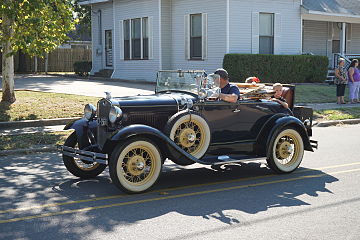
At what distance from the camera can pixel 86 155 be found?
22.7 feet

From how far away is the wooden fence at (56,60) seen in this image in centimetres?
3656

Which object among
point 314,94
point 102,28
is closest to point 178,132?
point 314,94

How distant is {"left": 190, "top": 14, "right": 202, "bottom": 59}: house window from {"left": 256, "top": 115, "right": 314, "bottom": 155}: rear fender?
1599 centimetres

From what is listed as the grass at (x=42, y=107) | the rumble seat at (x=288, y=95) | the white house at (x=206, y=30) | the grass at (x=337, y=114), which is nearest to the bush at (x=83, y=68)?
the white house at (x=206, y=30)

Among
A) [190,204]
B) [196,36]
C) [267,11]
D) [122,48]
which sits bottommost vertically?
[190,204]

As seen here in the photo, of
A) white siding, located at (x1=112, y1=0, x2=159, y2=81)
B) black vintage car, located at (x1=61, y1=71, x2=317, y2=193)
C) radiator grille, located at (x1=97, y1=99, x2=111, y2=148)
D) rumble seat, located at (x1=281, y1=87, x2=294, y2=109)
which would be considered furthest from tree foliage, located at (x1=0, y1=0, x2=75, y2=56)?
white siding, located at (x1=112, y1=0, x2=159, y2=81)

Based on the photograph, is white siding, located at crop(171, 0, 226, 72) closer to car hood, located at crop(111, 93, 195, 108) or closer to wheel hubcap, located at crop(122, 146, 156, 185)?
car hood, located at crop(111, 93, 195, 108)

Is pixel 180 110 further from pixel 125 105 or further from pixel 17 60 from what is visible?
pixel 17 60

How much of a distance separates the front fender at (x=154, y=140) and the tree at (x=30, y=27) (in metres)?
6.52

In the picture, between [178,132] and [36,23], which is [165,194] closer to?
[178,132]

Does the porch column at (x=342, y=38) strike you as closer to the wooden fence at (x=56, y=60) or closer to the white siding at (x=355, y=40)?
the white siding at (x=355, y=40)

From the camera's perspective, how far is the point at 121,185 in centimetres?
654

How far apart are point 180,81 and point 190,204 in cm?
233

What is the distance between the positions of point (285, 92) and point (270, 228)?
3865mm
